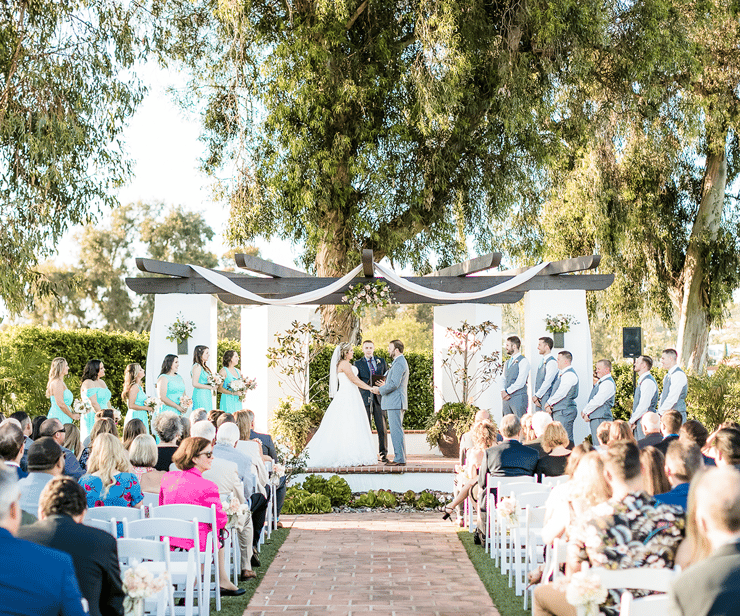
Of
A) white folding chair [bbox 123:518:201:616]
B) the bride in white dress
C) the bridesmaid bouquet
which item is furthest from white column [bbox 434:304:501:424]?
the bridesmaid bouquet

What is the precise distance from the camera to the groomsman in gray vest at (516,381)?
11.4 meters

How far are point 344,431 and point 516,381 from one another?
2.48 m

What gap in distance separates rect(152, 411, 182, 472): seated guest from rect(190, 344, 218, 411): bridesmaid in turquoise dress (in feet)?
12.1

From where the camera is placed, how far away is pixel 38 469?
15.1 feet

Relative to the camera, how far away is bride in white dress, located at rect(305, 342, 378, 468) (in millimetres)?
10906

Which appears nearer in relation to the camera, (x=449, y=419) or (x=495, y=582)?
(x=495, y=582)

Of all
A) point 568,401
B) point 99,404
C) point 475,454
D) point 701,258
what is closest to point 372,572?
point 475,454

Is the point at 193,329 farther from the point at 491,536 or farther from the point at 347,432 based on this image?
the point at 491,536

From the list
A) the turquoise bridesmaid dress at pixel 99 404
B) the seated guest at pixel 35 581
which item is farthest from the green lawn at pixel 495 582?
the turquoise bridesmaid dress at pixel 99 404

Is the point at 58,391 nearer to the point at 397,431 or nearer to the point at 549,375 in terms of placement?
the point at 397,431

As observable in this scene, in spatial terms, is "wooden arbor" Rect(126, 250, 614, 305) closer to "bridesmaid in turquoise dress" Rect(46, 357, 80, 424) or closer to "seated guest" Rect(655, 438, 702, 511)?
"bridesmaid in turquoise dress" Rect(46, 357, 80, 424)

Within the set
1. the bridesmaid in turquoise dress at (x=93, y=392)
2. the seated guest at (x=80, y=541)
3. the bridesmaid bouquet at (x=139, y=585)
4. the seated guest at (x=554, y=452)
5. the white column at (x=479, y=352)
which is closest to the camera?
the seated guest at (x=80, y=541)

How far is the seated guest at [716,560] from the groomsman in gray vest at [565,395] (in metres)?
7.86

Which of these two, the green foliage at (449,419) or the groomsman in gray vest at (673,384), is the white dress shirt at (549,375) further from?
the groomsman in gray vest at (673,384)
